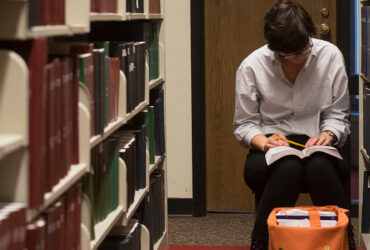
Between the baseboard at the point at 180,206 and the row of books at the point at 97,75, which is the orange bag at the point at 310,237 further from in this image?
the baseboard at the point at 180,206

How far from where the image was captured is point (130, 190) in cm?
267

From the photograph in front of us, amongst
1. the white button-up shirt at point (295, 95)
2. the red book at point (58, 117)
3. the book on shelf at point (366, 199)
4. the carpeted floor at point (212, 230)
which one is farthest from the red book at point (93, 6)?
the carpeted floor at point (212, 230)

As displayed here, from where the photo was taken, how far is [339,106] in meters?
3.12

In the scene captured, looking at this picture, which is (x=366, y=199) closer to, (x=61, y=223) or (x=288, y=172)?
(x=288, y=172)

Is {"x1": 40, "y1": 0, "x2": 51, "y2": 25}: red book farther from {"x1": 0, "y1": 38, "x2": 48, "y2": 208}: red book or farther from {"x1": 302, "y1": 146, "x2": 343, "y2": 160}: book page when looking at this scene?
{"x1": 302, "y1": 146, "x2": 343, "y2": 160}: book page

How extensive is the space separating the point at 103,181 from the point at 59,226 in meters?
0.58

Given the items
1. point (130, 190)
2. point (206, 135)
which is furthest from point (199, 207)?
point (130, 190)

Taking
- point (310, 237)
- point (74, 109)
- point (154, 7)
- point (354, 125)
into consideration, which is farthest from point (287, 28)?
point (354, 125)

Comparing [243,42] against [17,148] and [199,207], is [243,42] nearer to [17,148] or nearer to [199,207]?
[199,207]

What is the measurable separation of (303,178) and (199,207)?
59.5 inches

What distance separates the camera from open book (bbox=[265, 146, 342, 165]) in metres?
2.79

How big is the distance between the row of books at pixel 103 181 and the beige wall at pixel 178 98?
1817 mm

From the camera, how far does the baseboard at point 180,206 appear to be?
4293 mm

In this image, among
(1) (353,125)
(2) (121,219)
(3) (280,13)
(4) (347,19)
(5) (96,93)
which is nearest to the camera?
(5) (96,93)
